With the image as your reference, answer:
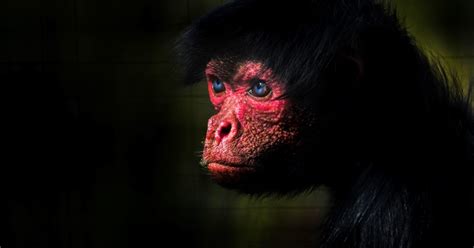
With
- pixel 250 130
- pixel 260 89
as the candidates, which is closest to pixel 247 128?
pixel 250 130

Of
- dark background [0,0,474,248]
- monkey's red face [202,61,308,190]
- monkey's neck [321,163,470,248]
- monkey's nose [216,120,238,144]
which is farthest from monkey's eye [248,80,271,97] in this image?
dark background [0,0,474,248]

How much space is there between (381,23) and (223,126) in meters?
0.55

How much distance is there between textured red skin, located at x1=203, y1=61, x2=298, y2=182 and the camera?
220cm

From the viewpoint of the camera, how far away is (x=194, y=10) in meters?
3.26

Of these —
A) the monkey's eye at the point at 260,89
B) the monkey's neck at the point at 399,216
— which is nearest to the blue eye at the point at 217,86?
the monkey's eye at the point at 260,89

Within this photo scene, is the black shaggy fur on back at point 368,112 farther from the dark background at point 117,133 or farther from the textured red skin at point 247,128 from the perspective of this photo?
the dark background at point 117,133

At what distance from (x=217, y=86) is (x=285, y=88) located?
9.7 inches

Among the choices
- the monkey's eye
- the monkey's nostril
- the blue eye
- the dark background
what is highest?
the monkey's eye

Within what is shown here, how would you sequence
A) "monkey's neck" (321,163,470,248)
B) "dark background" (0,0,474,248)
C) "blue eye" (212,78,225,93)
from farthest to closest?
"dark background" (0,0,474,248) → "blue eye" (212,78,225,93) → "monkey's neck" (321,163,470,248)

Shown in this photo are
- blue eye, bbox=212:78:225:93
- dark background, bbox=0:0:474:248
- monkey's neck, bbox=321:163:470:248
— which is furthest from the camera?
dark background, bbox=0:0:474:248

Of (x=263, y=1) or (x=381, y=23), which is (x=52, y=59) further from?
(x=381, y=23)

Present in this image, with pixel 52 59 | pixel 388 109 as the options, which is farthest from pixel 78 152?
pixel 388 109

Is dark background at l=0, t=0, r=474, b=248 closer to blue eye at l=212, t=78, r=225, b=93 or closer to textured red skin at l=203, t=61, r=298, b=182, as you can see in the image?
blue eye at l=212, t=78, r=225, b=93

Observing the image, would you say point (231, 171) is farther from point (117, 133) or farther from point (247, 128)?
point (117, 133)
